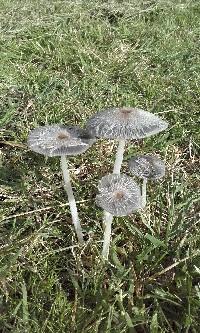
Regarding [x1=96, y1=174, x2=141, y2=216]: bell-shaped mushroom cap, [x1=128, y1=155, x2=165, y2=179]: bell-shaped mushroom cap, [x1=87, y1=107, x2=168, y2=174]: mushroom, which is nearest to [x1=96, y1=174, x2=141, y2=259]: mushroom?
[x1=96, y1=174, x2=141, y2=216]: bell-shaped mushroom cap

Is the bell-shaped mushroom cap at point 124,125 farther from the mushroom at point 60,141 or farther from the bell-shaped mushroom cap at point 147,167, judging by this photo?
the bell-shaped mushroom cap at point 147,167

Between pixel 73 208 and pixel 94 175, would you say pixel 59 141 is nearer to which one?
pixel 73 208

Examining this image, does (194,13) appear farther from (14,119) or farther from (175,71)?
(14,119)

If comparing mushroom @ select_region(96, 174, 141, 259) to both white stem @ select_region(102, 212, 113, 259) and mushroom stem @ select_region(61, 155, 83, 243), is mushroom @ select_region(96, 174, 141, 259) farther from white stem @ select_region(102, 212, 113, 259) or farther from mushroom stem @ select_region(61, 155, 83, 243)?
mushroom stem @ select_region(61, 155, 83, 243)

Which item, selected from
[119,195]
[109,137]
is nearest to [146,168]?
[119,195]

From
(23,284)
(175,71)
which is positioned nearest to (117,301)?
(23,284)
